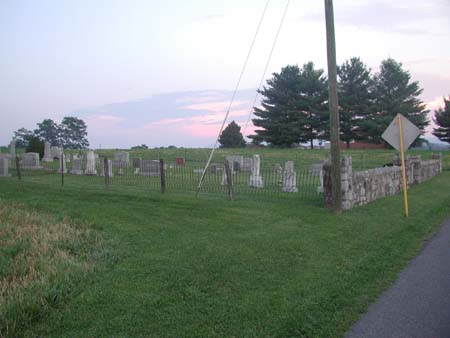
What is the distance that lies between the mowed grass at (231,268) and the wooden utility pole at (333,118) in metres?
0.54

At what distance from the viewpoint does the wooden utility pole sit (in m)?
11.8

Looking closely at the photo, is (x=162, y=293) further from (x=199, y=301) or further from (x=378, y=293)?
(x=378, y=293)

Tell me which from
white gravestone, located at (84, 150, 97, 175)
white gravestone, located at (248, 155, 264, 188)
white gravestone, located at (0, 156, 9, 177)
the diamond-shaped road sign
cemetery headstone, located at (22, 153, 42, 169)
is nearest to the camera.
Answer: the diamond-shaped road sign

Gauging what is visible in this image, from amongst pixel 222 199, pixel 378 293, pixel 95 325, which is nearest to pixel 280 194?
pixel 222 199

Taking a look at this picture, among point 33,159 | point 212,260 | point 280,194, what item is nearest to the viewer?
point 212,260

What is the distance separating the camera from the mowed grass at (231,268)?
15.6 ft

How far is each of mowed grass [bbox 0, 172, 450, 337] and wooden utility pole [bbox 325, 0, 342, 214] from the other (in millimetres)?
536

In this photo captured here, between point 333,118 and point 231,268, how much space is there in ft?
21.7

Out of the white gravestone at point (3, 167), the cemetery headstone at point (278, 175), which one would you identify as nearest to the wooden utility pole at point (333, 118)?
the cemetery headstone at point (278, 175)

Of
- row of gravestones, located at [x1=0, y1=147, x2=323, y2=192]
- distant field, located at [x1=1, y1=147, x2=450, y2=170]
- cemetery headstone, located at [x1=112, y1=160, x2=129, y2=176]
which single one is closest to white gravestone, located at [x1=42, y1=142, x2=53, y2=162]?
distant field, located at [x1=1, y1=147, x2=450, y2=170]

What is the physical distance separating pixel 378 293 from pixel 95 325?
3.48 m

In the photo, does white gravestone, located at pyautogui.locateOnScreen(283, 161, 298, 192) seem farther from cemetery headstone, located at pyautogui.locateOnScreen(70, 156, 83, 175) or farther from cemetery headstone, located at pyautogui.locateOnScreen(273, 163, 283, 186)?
cemetery headstone, located at pyautogui.locateOnScreen(70, 156, 83, 175)

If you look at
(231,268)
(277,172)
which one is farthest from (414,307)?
(277,172)

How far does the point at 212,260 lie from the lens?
7.09 metres
